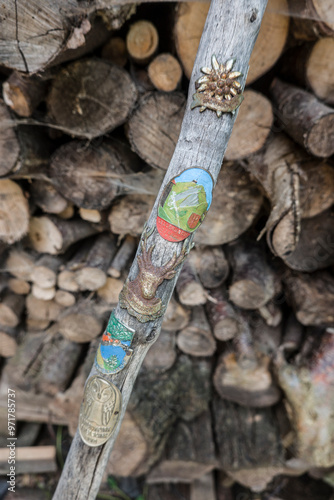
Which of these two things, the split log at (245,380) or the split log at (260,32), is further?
the split log at (245,380)

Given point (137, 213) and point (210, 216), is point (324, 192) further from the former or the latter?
point (137, 213)

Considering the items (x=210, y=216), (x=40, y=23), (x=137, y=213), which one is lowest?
(x=137, y=213)

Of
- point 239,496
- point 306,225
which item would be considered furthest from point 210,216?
point 239,496

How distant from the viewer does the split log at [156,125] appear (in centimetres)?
126

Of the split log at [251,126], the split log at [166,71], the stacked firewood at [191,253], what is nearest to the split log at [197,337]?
the stacked firewood at [191,253]

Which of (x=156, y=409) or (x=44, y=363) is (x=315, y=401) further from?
(x=44, y=363)

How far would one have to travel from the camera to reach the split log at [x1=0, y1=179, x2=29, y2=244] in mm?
1531

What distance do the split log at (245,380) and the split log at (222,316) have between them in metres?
0.10

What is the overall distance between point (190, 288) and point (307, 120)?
0.88m

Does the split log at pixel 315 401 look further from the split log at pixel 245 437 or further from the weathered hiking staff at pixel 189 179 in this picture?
the weathered hiking staff at pixel 189 179

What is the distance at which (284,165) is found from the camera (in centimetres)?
136

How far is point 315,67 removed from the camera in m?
1.29

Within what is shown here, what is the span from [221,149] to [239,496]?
2468mm

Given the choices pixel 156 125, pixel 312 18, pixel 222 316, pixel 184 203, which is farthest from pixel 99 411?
pixel 312 18
